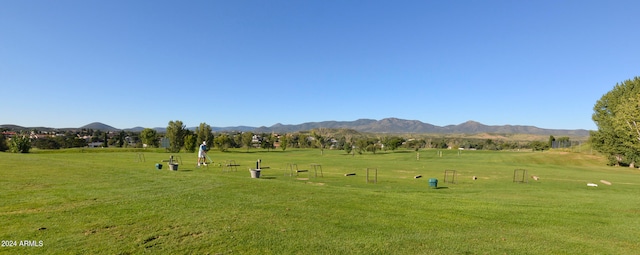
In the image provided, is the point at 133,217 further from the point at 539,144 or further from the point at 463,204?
the point at 539,144

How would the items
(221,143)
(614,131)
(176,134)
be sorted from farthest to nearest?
(221,143) < (176,134) < (614,131)

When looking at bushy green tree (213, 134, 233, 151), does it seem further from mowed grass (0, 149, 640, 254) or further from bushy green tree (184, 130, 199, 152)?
mowed grass (0, 149, 640, 254)

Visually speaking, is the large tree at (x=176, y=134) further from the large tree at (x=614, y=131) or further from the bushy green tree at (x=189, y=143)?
the large tree at (x=614, y=131)

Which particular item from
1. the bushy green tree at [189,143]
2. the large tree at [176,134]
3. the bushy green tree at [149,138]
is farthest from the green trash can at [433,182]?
the bushy green tree at [149,138]

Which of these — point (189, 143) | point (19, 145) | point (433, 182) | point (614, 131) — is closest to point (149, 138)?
point (189, 143)

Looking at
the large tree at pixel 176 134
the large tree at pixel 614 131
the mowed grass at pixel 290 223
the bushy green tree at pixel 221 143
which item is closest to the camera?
the mowed grass at pixel 290 223

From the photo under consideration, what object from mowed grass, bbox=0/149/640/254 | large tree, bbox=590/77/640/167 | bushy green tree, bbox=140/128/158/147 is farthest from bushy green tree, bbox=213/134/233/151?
large tree, bbox=590/77/640/167

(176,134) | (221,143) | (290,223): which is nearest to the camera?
(290,223)

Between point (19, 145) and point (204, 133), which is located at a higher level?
point (204, 133)

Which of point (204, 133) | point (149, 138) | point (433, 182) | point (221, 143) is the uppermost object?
point (204, 133)

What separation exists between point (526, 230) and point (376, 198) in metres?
5.95

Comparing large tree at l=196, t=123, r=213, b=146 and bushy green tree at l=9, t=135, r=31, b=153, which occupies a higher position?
large tree at l=196, t=123, r=213, b=146

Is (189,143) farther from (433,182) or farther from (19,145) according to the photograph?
(433,182)

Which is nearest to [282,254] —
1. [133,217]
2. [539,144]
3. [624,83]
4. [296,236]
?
[296,236]
